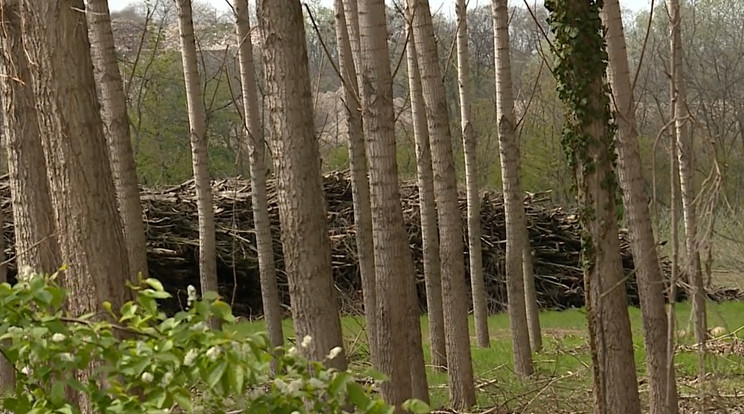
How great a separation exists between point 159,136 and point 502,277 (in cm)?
1447

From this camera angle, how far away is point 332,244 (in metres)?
20.0

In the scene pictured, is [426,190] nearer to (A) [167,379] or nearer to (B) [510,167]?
(B) [510,167]

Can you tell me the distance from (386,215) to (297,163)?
1.45 m

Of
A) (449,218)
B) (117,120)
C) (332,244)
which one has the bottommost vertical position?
(332,244)

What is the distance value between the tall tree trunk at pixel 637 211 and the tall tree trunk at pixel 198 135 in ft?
15.3

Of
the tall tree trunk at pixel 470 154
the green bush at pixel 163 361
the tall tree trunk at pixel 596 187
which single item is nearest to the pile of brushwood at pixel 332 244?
the tall tree trunk at pixel 470 154

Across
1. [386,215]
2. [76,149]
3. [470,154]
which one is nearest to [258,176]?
[470,154]

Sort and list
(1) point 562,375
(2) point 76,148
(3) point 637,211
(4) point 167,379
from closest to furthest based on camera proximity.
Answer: (4) point 167,379
(2) point 76,148
(3) point 637,211
(1) point 562,375

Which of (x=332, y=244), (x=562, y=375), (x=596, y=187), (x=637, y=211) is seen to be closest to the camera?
(x=596, y=187)

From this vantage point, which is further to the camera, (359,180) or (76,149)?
(359,180)

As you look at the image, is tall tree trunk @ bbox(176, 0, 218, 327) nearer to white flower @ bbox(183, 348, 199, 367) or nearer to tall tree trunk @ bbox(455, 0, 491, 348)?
tall tree trunk @ bbox(455, 0, 491, 348)

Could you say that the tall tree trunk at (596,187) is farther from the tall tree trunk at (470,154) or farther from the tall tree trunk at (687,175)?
the tall tree trunk at (470,154)

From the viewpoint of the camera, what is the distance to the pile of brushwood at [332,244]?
62.8 feet

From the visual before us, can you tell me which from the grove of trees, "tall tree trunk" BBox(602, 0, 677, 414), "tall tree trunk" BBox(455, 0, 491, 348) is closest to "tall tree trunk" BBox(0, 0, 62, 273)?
the grove of trees
